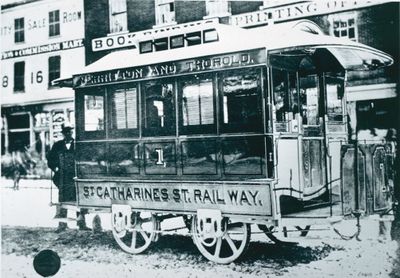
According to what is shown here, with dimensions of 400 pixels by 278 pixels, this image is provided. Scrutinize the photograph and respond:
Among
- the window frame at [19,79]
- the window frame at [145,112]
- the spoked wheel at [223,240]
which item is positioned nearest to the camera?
the spoked wheel at [223,240]

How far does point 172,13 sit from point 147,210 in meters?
1.60

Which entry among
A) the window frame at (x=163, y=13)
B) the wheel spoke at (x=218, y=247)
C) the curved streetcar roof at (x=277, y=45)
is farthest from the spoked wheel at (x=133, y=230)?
the window frame at (x=163, y=13)

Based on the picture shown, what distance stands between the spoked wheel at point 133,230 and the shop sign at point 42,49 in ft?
4.98

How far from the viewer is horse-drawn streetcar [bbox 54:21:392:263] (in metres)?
3.09

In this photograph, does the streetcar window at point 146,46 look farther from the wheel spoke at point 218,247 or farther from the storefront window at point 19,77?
the wheel spoke at point 218,247

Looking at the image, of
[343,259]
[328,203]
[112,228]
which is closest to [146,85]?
[112,228]

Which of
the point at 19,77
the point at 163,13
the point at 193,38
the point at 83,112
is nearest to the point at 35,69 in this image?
the point at 19,77

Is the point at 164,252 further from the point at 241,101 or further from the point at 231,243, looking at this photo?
the point at 241,101

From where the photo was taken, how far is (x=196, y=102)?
11.0 feet

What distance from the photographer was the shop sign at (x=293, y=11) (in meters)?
3.31

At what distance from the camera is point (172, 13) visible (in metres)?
3.70

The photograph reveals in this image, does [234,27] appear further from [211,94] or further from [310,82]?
[310,82]

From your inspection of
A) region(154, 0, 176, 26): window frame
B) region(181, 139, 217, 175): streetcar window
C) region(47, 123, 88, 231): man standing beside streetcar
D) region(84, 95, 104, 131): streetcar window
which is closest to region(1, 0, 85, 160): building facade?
region(47, 123, 88, 231): man standing beside streetcar

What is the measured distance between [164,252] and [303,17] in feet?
6.86
